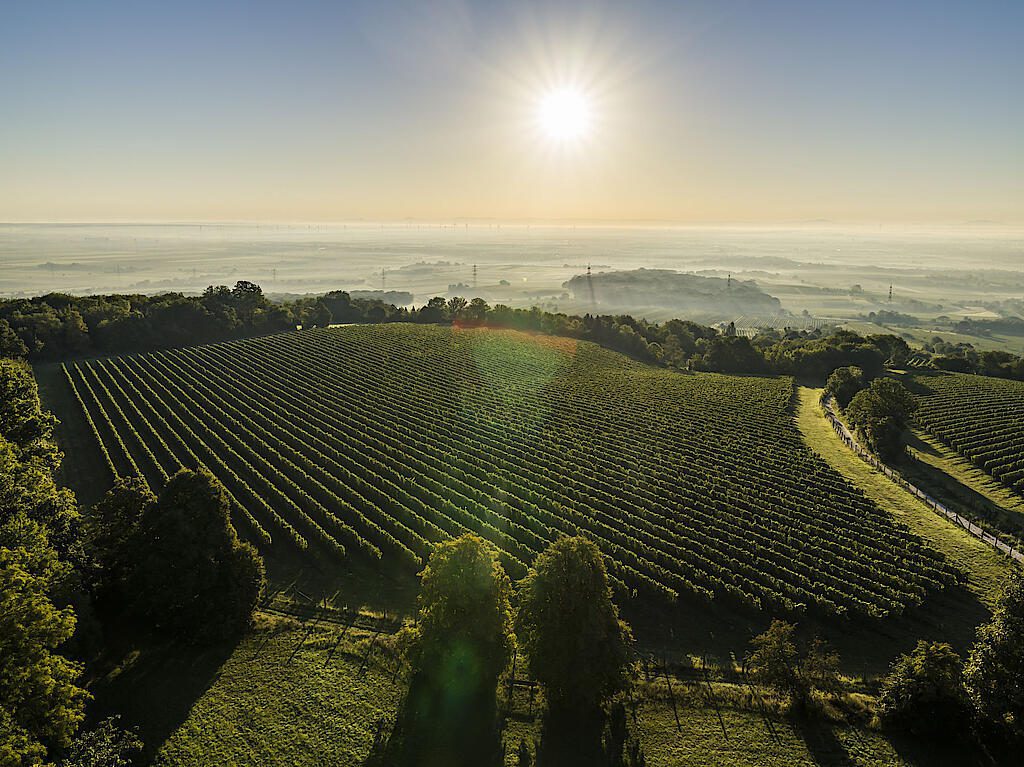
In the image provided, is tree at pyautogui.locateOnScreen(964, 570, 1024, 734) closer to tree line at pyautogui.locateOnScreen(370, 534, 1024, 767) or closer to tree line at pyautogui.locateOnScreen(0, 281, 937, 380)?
tree line at pyautogui.locateOnScreen(370, 534, 1024, 767)

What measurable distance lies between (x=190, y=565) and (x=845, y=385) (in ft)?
268

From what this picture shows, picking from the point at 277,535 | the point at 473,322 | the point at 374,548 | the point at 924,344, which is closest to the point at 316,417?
the point at 277,535

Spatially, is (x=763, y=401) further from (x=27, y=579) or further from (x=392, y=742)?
(x=27, y=579)

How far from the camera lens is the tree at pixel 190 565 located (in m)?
23.1

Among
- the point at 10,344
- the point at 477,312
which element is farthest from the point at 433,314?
the point at 10,344

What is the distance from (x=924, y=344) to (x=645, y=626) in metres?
206

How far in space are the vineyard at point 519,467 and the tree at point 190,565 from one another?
9.90 m

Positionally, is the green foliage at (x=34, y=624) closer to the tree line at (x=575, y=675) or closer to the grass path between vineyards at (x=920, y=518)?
the tree line at (x=575, y=675)

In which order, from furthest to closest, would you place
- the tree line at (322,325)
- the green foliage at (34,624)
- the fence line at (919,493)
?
the tree line at (322,325), the fence line at (919,493), the green foliage at (34,624)

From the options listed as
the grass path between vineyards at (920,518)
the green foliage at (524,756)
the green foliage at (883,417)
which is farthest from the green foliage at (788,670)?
the green foliage at (883,417)

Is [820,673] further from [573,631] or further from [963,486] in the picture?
[963,486]

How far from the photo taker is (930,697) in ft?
65.8

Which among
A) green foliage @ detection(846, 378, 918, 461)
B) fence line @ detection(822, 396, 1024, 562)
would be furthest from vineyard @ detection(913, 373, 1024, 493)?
fence line @ detection(822, 396, 1024, 562)

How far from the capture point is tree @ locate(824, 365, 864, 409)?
7331cm
